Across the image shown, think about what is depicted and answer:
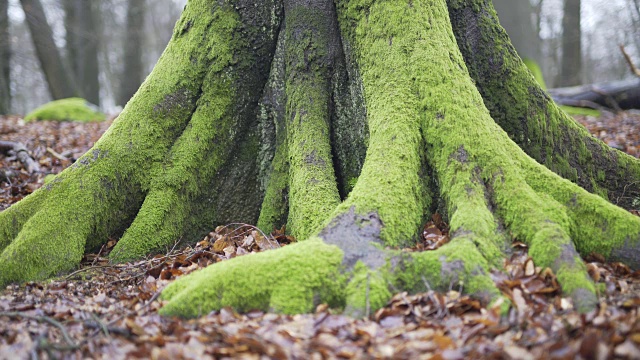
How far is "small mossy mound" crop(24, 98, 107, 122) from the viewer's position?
42.8 feet

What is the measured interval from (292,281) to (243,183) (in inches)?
95.4

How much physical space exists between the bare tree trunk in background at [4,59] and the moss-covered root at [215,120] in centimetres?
1281

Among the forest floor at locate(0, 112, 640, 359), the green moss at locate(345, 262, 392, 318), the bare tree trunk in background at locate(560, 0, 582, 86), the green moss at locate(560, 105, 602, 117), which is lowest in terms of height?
the forest floor at locate(0, 112, 640, 359)

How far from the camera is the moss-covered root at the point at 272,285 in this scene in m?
3.38

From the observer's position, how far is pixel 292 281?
3418mm

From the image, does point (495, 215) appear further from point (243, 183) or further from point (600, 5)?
point (600, 5)

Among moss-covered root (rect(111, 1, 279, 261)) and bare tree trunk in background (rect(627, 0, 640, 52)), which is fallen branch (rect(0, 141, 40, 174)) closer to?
moss-covered root (rect(111, 1, 279, 261))

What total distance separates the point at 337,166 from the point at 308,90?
2.71 ft

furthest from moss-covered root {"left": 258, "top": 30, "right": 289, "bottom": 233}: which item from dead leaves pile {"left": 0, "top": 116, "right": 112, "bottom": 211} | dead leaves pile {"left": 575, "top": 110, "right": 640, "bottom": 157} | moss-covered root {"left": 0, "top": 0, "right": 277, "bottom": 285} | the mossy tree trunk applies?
dead leaves pile {"left": 575, "top": 110, "right": 640, "bottom": 157}

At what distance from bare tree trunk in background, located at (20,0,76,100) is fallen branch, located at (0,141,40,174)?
701 cm

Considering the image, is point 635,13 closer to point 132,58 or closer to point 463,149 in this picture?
point 132,58

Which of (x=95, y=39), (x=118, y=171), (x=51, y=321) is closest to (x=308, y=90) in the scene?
(x=118, y=171)

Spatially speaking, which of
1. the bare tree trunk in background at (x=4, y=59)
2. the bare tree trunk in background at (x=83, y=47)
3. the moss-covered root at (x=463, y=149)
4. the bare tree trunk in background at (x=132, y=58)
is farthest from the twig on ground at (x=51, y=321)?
the bare tree trunk in background at (x=83, y=47)

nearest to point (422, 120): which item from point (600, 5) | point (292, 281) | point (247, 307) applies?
point (292, 281)
